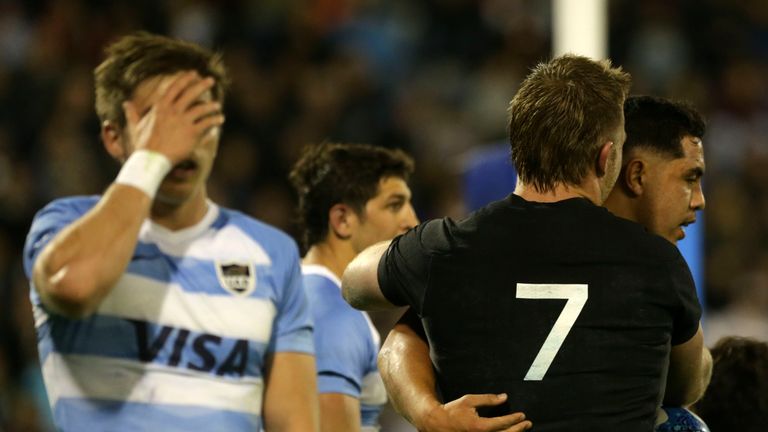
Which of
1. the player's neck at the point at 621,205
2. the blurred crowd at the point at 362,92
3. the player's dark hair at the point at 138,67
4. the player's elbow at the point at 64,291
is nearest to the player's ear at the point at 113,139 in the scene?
the player's dark hair at the point at 138,67

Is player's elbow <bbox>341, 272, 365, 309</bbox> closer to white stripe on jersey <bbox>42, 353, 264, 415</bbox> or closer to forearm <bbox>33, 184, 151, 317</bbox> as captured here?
white stripe on jersey <bbox>42, 353, 264, 415</bbox>

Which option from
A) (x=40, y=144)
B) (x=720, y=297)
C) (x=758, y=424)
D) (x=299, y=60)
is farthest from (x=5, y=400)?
(x=758, y=424)

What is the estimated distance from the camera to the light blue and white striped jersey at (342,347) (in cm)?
365

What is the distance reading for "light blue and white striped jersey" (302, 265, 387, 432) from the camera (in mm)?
3652

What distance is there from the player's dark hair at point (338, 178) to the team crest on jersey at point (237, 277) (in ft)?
4.22

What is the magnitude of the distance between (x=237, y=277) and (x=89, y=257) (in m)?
0.48

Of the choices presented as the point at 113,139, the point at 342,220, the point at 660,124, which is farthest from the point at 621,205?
the point at 342,220

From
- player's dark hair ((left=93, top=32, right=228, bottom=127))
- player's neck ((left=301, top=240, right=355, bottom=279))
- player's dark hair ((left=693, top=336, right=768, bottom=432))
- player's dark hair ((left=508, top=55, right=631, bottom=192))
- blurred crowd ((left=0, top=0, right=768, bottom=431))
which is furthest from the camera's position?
blurred crowd ((left=0, top=0, right=768, bottom=431))

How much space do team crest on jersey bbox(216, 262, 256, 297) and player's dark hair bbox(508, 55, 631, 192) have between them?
689 millimetres

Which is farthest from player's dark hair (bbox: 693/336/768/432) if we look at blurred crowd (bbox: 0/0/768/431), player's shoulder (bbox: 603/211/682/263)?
blurred crowd (bbox: 0/0/768/431)

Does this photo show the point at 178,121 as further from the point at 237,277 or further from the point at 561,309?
the point at 561,309

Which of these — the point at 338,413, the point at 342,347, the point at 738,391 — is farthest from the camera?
the point at 342,347

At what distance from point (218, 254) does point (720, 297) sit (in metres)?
6.16

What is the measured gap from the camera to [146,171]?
2646 millimetres
